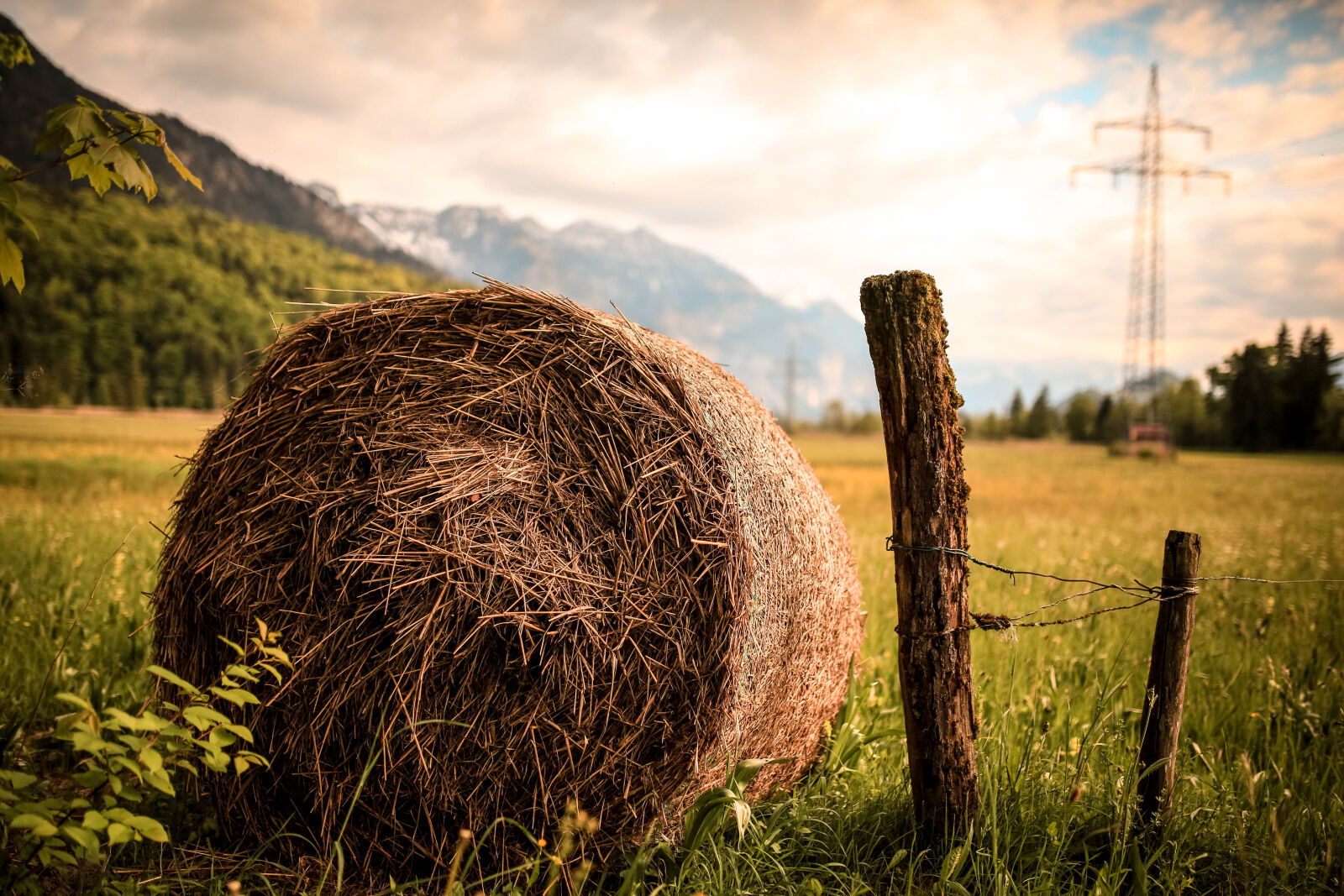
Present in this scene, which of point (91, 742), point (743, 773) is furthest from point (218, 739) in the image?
point (743, 773)

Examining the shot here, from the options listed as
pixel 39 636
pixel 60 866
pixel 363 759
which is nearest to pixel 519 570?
pixel 363 759

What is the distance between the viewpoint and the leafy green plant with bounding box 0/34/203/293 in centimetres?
235

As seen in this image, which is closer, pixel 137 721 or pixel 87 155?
pixel 137 721

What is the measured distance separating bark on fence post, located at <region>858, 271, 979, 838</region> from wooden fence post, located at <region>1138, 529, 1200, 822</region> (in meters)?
0.72

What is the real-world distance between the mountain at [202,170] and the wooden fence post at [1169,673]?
4.56 m

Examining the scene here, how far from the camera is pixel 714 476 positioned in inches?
118

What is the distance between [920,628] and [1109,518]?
13.7m

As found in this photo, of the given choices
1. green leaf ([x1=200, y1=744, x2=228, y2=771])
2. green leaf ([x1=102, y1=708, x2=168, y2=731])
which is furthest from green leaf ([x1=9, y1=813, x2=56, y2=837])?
green leaf ([x1=200, y1=744, x2=228, y2=771])

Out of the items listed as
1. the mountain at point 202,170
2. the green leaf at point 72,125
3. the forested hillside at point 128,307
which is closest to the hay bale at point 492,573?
the green leaf at point 72,125

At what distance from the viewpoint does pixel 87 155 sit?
2.46 meters

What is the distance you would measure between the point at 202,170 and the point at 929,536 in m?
61.1

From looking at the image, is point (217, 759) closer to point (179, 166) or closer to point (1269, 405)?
point (179, 166)

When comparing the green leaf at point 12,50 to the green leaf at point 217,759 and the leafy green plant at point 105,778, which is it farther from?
the green leaf at point 217,759

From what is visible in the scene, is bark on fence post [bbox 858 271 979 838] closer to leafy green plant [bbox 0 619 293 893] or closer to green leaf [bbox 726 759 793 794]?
green leaf [bbox 726 759 793 794]
